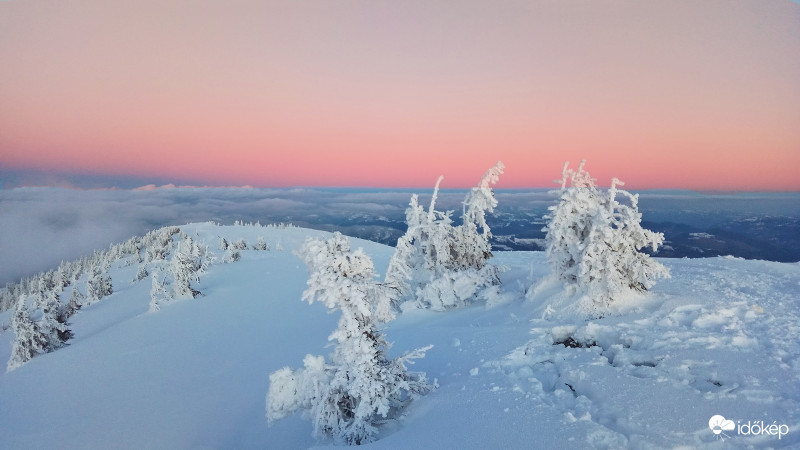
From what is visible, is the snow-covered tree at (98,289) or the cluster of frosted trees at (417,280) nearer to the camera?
the cluster of frosted trees at (417,280)

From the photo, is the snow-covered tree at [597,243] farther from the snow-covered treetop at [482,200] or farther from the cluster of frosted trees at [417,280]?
the snow-covered treetop at [482,200]

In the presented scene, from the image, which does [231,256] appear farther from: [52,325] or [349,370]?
[349,370]

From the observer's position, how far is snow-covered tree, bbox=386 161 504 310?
568 inches

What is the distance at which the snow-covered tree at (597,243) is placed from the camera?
9.91m

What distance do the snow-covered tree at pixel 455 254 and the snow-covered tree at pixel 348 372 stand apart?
6.69 metres

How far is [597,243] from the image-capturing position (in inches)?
396

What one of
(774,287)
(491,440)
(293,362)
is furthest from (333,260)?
(774,287)

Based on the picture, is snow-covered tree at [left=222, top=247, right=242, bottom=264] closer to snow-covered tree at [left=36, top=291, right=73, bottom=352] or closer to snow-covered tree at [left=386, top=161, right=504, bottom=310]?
snow-covered tree at [left=36, top=291, right=73, bottom=352]

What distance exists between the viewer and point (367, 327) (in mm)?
7145

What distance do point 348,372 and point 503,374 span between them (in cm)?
301

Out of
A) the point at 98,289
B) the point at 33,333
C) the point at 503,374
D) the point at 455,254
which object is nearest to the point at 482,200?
the point at 455,254

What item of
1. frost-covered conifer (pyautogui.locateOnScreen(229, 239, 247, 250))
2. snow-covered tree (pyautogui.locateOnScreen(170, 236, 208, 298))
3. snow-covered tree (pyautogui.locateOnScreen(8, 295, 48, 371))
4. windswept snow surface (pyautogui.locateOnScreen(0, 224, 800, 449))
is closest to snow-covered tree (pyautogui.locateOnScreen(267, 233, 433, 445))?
windswept snow surface (pyautogui.locateOnScreen(0, 224, 800, 449))

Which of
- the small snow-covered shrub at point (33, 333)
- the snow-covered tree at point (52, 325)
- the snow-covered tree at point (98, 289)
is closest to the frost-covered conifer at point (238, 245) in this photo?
the snow-covered tree at point (98, 289)

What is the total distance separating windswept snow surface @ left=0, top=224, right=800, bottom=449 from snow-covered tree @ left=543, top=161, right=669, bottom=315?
68 cm
